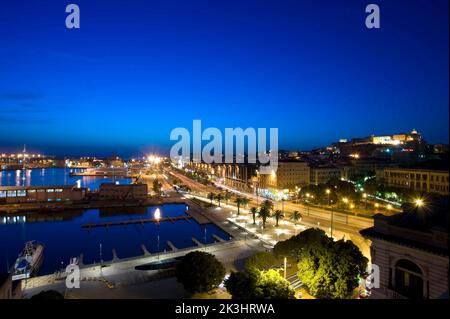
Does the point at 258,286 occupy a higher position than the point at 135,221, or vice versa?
the point at 258,286

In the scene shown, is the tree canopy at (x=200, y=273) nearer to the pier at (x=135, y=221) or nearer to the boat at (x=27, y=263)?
the boat at (x=27, y=263)

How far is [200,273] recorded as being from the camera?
12406mm

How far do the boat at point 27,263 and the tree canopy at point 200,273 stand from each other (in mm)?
11669

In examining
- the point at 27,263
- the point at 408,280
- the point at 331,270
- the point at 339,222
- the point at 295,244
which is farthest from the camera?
the point at 339,222

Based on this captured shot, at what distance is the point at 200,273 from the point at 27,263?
45.1 ft

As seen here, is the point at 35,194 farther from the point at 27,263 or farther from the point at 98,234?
the point at 27,263

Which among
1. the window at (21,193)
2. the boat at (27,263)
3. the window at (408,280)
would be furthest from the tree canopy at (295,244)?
the window at (21,193)

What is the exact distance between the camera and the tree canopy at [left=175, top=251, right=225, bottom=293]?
12445 mm

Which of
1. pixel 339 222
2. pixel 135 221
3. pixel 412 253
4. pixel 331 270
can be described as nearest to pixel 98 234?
pixel 135 221

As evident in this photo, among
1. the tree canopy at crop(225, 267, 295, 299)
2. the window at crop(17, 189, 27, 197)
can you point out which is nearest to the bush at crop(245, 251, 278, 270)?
the tree canopy at crop(225, 267, 295, 299)

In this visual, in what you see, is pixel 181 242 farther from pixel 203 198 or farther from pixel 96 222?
pixel 203 198
